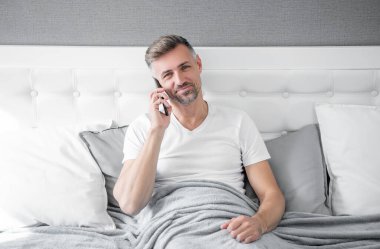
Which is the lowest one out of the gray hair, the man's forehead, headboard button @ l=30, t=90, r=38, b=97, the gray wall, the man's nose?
headboard button @ l=30, t=90, r=38, b=97

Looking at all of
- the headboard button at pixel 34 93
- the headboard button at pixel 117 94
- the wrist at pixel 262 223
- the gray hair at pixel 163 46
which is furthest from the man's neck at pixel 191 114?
the headboard button at pixel 34 93

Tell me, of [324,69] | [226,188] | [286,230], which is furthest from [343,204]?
[324,69]

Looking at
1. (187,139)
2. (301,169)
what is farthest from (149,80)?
(301,169)

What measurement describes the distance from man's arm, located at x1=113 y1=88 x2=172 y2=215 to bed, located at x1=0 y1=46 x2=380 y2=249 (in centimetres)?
8

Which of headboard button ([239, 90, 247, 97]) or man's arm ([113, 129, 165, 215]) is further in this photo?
headboard button ([239, 90, 247, 97])

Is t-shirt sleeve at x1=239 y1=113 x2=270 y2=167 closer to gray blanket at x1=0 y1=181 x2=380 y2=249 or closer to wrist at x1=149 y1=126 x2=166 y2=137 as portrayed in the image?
gray blanket at x1=0 y1=181 x2=380 y2=249

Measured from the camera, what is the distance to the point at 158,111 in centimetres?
161

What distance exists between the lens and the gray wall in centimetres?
194

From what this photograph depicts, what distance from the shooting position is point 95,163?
1686mm

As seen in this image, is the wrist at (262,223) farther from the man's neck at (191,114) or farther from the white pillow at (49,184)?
the white pillow at (49,184)

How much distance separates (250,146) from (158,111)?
0.39m

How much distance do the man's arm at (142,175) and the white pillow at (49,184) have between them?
117 mm

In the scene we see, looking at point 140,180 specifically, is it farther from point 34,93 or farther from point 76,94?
point 34,93

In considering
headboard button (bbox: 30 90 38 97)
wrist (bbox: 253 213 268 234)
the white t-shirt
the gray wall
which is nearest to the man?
the white t-shirt
